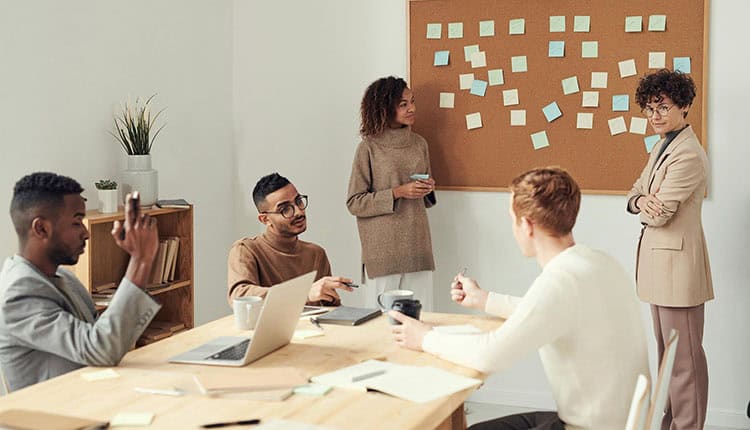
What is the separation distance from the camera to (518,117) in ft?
15.4

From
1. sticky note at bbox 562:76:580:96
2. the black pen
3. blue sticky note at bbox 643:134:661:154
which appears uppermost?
sticky note at bbox 562:76:580:96

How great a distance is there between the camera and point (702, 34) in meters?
4.32

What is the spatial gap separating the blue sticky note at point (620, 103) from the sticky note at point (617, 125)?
0.14ft

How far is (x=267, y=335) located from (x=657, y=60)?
2745 millimetres

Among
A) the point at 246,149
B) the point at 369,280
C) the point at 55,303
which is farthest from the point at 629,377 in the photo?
the point at 246,149

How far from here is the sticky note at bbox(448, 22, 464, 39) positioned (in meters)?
4.76

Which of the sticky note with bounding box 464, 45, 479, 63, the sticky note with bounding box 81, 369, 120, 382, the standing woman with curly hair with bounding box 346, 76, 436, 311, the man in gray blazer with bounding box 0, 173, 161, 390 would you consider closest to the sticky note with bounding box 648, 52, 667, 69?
the sticky note with bounding box 464, 45, 479, 63

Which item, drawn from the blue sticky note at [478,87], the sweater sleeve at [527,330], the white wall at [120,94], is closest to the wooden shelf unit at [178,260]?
the white wall at [120,94]

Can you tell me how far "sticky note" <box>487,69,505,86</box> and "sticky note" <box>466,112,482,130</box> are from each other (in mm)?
174

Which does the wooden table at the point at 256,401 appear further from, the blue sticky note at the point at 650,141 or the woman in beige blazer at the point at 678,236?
the blue sticky note at the point at 650,141

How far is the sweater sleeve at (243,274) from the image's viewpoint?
3.07m

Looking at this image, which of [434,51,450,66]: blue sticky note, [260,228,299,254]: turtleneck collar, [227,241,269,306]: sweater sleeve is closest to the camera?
[227,241,269,306]: sweater sleeve

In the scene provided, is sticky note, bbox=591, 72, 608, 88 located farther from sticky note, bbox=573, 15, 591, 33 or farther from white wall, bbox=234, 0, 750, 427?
white wall, bbox=234, 0, 750, 427

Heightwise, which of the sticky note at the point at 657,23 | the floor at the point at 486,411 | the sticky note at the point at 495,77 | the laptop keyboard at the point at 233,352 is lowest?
the floor at the point at 486,411
